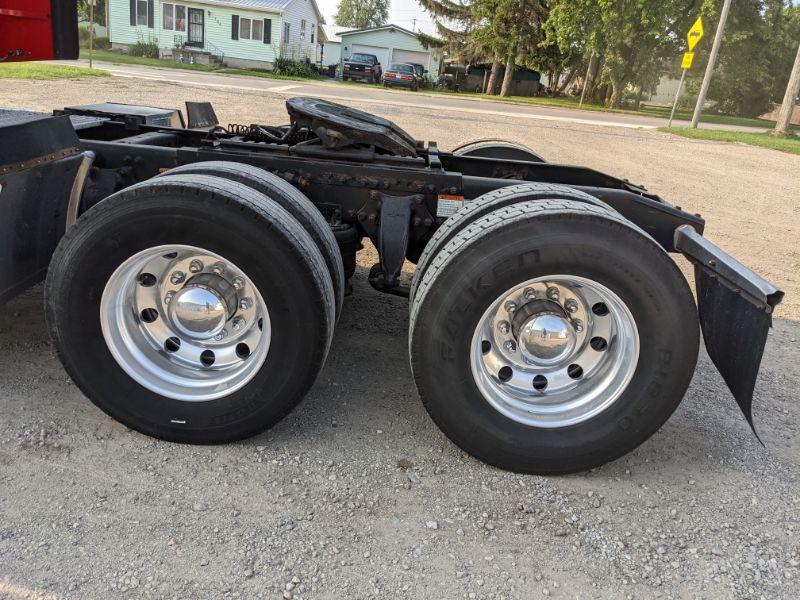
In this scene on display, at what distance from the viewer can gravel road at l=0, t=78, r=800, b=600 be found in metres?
2.19

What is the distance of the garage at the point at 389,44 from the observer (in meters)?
54.0

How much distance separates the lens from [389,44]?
54.6 metres

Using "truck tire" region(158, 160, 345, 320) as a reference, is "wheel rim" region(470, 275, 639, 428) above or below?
below

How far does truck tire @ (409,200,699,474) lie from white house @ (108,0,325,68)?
43080 millimetres

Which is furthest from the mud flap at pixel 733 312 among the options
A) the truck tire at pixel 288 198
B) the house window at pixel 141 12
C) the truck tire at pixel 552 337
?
the house window at pixel 141 12

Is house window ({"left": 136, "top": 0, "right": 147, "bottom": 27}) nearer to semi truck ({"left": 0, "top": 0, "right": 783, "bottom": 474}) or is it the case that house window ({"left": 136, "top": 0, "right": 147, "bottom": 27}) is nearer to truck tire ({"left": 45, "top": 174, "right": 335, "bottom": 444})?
semi truck ({"left": 0, "top": 0, "right": 783, "bottom": 474})

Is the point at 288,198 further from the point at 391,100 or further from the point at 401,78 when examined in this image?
the point at 401,78

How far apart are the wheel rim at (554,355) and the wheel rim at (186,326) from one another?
1.04 metres

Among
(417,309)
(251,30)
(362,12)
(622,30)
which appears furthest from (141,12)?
(362,12)

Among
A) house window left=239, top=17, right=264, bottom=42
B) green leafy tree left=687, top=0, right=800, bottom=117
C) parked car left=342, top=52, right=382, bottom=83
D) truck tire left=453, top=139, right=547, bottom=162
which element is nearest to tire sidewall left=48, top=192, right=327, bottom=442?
truck tire left=453, top=139, right=547, bottom=162

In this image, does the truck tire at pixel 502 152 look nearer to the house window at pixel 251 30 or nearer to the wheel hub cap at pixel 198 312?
the wheel hub cap at pixel 198 312

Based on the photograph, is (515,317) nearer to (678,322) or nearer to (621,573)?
(678,322)

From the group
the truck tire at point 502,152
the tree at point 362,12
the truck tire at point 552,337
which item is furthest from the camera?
the tree at point 362,12

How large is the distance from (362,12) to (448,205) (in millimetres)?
114512
